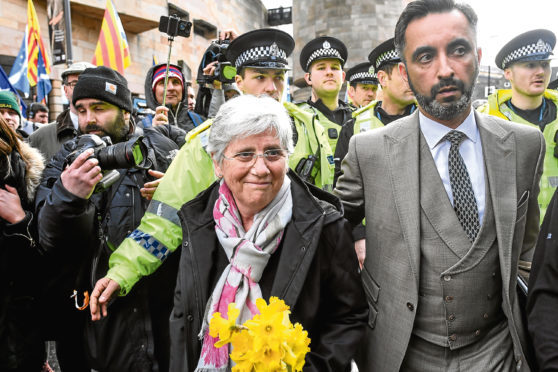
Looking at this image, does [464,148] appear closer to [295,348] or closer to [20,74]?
[295,348]

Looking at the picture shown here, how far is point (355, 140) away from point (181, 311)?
41.0 inches

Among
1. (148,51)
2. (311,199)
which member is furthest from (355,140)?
(148,51)

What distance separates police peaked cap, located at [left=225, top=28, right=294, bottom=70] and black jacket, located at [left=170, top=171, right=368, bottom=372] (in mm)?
1178

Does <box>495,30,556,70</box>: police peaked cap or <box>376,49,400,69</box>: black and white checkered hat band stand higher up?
<box>495,30,556,70</box>: police peaked cap

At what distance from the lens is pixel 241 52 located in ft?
9.29

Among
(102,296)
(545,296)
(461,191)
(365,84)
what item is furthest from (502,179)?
(365,84)

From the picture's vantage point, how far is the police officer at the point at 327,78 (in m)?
4.21

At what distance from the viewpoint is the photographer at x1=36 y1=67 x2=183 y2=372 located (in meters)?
2.09

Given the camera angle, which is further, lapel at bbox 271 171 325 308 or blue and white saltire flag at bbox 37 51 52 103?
blue and white saltire flag at bbox 37 51 52 103

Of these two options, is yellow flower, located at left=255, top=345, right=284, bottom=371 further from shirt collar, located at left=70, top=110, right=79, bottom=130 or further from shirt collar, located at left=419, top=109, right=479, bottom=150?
shirt collar, located at left=70, top=110, right=79, bottom=130

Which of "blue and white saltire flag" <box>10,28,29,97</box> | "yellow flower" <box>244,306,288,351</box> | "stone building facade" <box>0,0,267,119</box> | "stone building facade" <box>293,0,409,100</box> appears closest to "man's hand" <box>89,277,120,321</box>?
"yellow flower" <box>244,306,288,351</box>

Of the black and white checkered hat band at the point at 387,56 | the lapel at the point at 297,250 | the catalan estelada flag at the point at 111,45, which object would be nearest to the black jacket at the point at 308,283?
the lapel at the point at 297,250

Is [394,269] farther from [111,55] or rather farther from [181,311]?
[111,55]

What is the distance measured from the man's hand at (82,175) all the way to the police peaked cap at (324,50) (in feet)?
9.06
